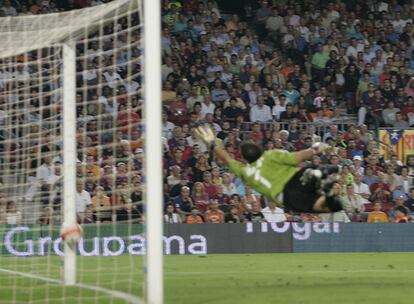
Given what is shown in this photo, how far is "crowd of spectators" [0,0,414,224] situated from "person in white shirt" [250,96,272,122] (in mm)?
25

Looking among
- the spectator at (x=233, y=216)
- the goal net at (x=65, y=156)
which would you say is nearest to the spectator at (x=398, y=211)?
the spectator at (x=233, y=216)

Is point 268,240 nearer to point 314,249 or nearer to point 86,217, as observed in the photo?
point 314,249

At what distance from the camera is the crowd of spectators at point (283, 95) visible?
24156 millimetres

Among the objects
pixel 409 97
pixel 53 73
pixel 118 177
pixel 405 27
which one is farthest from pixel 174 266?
pixel 405 27

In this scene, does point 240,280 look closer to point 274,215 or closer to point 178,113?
point 274,215

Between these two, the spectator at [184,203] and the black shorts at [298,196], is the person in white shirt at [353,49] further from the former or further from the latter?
the black shorts at [298,196]

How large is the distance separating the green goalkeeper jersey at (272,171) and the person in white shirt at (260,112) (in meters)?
13.5

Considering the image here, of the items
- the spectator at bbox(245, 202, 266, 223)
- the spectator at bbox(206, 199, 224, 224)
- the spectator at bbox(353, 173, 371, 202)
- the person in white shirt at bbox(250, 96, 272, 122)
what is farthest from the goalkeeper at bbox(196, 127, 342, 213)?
the person in white shirt at bbox(250, 96, 272, 122)

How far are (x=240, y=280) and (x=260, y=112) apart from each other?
40.2 ft

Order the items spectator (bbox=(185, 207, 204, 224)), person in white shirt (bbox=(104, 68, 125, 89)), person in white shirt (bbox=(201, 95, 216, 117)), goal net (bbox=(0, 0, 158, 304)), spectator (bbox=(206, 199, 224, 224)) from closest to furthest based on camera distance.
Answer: goal net (bbox=(0, 0, 158, 304)) < person in white shirt (bbox=(104, 68, 125, 89)) < spectator (bbox=(185, 207, 204, 224)) < spectator (bbox=(206, 199, 224, 224)) < person in white shirt (bbox=(201, 95, 216, 117))

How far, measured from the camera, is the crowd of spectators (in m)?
24.2

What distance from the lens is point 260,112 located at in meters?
27.1

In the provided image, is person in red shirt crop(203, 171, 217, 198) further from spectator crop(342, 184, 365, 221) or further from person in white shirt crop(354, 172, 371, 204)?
person in white shirt crop(354, 172, 371, 204)

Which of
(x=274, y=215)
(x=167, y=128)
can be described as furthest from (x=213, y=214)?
(x=167, y=128)
